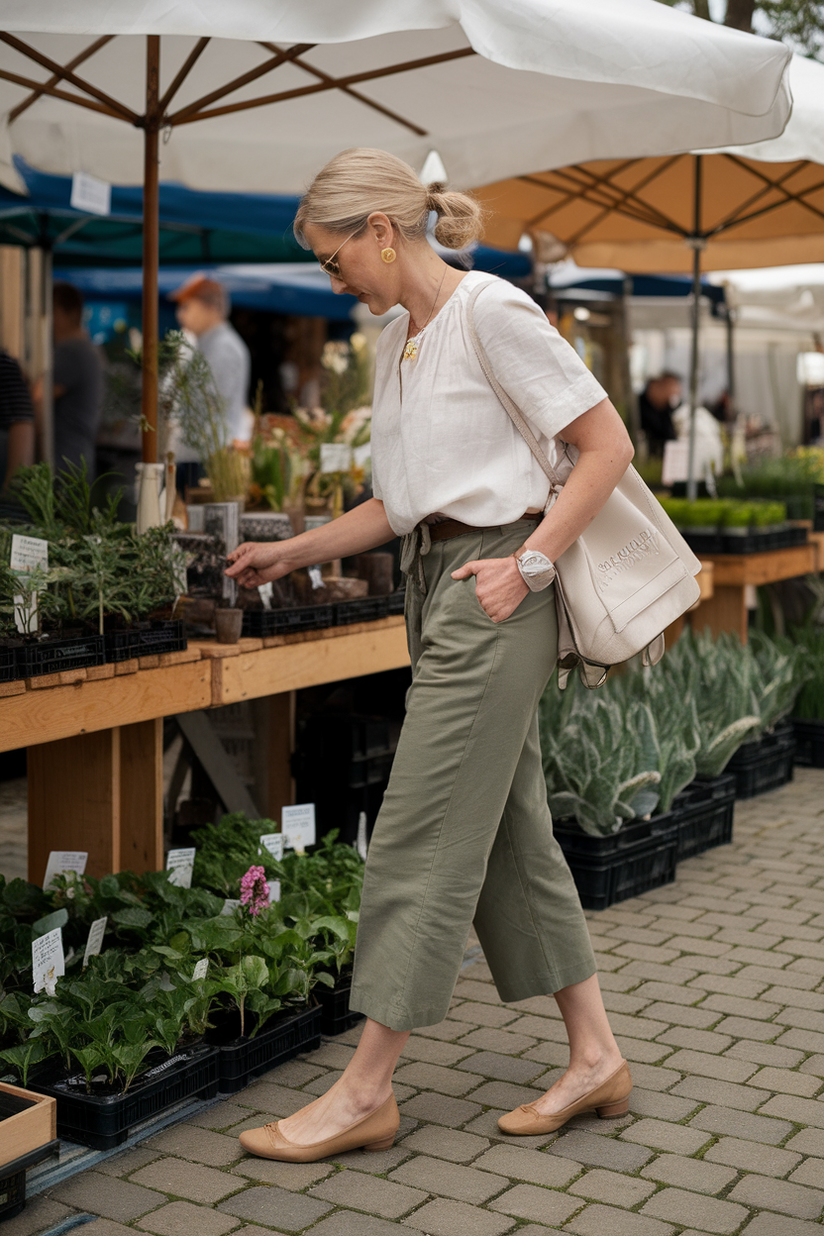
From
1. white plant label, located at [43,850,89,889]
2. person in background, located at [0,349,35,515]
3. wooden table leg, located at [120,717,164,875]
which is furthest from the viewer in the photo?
person in background, located at [0,349,35,515]

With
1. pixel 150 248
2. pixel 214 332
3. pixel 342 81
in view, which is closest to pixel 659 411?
pixel 214 332

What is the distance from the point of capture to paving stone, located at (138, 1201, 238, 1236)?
7.11 ft

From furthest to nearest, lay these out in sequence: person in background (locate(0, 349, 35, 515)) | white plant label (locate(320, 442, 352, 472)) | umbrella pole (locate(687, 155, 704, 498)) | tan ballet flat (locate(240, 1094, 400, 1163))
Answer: umbrella pole (locate(687, 155, 704, 498)) → person in background (locate(0, 349, 35, 515)) → white plant label (locate(320, 442, 352, 472)) → tan ballet flat (locate(240, 1094, 400, 1163))

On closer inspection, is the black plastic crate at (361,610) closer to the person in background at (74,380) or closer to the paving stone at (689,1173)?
the paving stone at (689,1173)

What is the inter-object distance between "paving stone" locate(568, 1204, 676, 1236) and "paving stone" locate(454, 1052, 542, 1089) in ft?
1.71

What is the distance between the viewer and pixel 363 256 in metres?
2.31

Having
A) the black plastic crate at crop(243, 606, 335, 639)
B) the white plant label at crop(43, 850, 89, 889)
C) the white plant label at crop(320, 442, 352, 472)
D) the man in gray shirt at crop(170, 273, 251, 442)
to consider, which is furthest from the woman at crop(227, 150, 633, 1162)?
the man in gray shirt at crop(170, 273, 251, 442)

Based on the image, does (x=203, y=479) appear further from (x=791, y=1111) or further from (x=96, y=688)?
(x=791, y=1111)

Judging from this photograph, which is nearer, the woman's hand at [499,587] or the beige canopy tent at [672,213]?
the woman's hand at [499,587]

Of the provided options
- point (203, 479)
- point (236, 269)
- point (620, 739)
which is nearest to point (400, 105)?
point (203, 479)

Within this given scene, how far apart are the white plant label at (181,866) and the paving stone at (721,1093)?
1178mm

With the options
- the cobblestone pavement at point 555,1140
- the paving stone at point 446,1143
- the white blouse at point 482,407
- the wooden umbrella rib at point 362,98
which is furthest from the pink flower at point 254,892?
the wooden umbrella rib at point 362,98

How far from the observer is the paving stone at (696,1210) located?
2.21 m

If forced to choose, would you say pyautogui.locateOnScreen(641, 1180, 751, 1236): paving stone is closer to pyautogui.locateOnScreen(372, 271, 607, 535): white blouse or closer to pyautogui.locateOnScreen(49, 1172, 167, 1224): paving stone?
pyautogui.locateOnScreen(49, 1172, 167, 1224): paving stone
